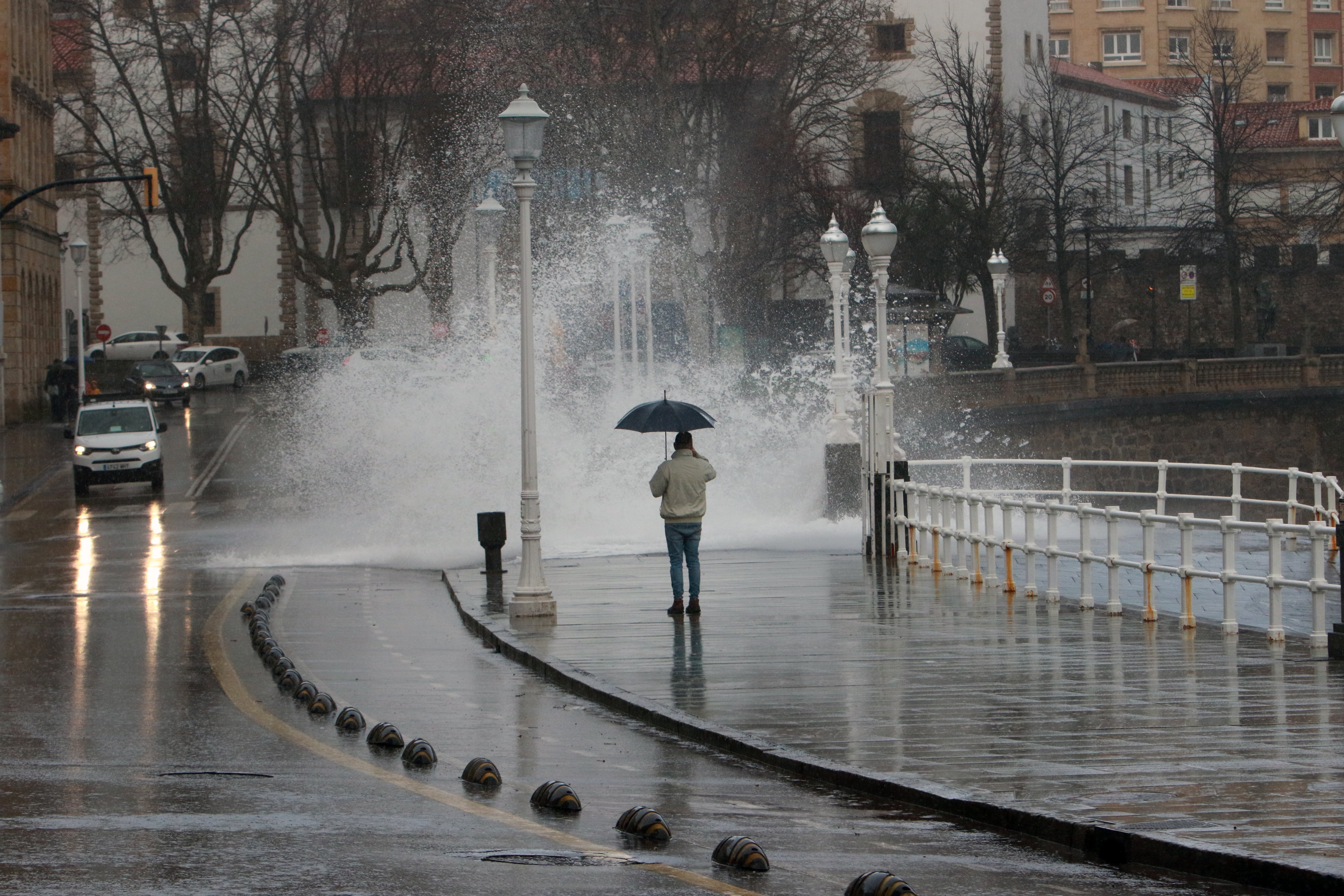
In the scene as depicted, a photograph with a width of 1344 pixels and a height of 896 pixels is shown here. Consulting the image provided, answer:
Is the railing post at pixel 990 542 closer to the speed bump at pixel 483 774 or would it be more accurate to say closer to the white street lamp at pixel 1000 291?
the speed bump at pixel 483 774

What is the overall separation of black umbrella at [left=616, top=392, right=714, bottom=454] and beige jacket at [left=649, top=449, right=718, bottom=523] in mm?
1379

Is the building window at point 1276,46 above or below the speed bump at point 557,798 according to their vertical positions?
above

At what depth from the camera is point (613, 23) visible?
5234cm

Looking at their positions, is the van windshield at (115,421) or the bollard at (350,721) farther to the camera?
the van windshield at (115,421)

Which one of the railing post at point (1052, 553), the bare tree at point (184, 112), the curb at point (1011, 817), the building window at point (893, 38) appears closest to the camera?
the curb at point (1011, 817)

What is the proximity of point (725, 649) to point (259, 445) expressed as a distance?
A: 38823 mm

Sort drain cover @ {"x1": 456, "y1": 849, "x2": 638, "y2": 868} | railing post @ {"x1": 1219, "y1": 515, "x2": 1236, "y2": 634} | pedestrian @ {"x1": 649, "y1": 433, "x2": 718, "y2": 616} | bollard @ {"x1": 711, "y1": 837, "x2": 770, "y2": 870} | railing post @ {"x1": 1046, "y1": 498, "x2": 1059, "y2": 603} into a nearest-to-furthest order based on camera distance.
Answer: bollard @ {"x1": 711, "y1": 837, "x2": 770, "y2": 870} < drain cover @ {"x1": 456, "y1": 849, "x2": 638, "y2": 868} < railing post @ {"x1": 1219, "y1": 515, "x2": 1236, "y2": 634} < pedestrian @ {"x1": 649, "y1": 433, "x2": 718, "y2": 616} < railing post @ {"x1": 1046, "y1": 498, "x2": 1059, "y2": 603}

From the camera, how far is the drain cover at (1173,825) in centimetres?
779

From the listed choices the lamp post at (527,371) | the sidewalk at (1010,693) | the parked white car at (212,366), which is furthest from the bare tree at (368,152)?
the sidewalk at (1010,693)

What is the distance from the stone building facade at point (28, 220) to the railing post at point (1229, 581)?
49621mm

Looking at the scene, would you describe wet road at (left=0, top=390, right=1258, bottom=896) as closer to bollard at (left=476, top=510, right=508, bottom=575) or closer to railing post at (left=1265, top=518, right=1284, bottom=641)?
bollard at (left=476, top=510, right=508, bottom=575)

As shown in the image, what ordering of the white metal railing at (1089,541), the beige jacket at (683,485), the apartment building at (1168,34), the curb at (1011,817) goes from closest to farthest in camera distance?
1. the curb at (1011,817)
2. the white metal railing at (1089,541)
3. the beige jacket at (683,485)
4. the apartment building at (1168,34)

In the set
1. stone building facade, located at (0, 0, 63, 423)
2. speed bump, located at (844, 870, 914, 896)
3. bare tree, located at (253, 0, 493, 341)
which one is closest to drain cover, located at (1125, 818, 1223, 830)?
speed bump, located at (844, 870, 914, 896)

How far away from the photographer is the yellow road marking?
7.20 meters
